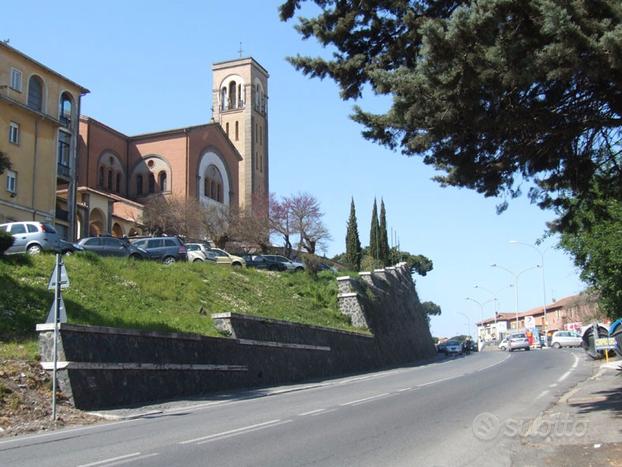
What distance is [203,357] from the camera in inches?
812

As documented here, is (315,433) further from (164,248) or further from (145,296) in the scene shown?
(164,248)

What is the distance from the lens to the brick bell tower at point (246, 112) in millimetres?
88500

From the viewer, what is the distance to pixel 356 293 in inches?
1528

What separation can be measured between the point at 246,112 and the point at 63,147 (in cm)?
4194

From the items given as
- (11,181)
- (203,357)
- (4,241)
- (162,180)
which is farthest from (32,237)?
(162,180)

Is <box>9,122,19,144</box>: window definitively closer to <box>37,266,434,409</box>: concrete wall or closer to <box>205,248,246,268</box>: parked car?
<box>205,248,246,268</box>: parked car

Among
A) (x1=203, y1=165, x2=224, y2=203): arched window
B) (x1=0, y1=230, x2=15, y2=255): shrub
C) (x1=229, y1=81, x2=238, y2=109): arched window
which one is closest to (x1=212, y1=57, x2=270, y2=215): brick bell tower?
(x1=229, y1=81, x2=238, y2=109): arched window

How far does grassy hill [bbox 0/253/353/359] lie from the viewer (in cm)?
1888

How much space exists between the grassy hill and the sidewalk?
11369 millimetres

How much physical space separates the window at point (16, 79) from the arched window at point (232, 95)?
160 feet

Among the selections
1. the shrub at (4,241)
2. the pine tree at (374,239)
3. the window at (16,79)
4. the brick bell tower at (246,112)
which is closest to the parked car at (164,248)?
the shrub at (4,241)

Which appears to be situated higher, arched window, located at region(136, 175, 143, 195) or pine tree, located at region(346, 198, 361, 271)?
arched window, located at region(136, 175, 143, 195)

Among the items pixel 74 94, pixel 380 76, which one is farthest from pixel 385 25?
pixel 74 94

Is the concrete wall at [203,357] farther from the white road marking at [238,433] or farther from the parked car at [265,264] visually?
the parked car at [265,264]
